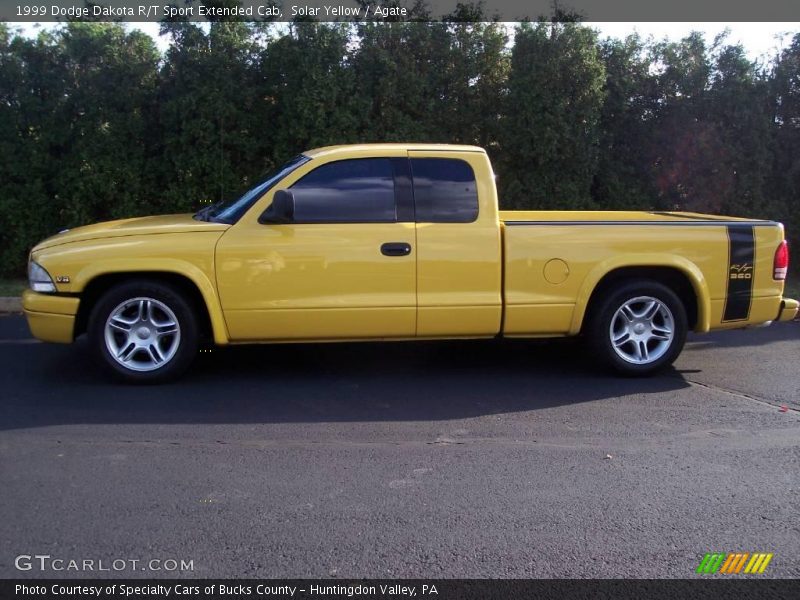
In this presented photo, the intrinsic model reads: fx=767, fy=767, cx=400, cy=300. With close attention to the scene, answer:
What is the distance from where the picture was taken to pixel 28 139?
10562mm

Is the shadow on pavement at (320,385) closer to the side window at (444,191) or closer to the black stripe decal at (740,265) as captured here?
the black stripe decal at (740,265)

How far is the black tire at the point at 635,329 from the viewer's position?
6262 millimetres

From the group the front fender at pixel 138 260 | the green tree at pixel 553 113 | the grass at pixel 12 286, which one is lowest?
the grass at pixel 12 286

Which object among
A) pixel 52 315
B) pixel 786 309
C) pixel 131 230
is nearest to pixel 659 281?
pixel 786 309

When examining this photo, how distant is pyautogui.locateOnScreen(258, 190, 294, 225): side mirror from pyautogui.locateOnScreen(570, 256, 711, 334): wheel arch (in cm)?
239

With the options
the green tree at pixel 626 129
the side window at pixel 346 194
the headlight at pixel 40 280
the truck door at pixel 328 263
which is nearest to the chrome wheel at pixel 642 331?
the truck door at pixel 328 263

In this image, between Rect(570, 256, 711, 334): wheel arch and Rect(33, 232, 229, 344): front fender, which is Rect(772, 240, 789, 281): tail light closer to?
Rect(570, 256, 711, 334): wheel arch

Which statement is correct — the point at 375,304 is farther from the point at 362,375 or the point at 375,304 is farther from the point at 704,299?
the point at 704,299

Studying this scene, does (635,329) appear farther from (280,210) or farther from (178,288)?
(178,288)

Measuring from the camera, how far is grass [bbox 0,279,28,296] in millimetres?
9516

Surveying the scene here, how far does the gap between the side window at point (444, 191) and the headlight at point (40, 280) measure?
283 centimetres

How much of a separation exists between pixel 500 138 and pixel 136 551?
876cm

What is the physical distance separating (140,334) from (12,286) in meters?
5.16

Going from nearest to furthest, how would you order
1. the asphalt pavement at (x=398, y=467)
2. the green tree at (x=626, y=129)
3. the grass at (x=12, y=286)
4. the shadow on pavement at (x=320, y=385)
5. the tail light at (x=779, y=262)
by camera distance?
1. the asphalt pavement at (x=398, y=467)
2. the shadow on pavement at (x=320, y=385)
3. the tail light at (x=779, y=262)
4. the grass at (x=12, y=286)
5. the green tree at (x=626, y=129)
